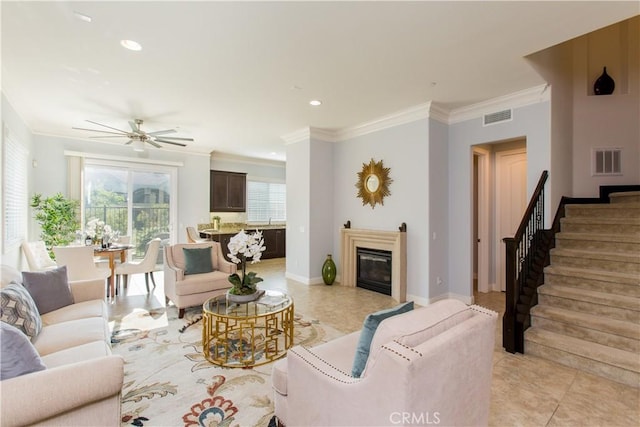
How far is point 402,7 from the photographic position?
225 cm

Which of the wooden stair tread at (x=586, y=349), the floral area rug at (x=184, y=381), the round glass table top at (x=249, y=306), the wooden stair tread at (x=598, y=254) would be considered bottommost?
the floral area rug at (x=184, y=381)

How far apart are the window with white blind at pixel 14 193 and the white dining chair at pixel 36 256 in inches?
5.2

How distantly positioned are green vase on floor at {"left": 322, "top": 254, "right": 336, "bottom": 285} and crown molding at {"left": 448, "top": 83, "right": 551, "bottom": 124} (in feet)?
10.3

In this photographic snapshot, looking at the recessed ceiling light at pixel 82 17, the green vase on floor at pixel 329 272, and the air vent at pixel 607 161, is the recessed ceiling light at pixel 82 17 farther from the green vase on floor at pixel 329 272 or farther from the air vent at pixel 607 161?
the air vent at pixel 607 161

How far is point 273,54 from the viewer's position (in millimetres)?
2924

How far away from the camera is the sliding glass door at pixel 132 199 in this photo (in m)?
6.13

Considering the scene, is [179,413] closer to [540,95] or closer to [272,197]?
[540,95]

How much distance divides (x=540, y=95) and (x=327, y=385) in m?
4.31

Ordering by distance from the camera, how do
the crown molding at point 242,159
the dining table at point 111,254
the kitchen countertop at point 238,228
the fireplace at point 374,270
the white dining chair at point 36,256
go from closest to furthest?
the white dining chair at point 36,256 < the dining table at point 111,254 < the fireplace at point 374,270 < the kitchen countertop at point 238,228 < the crown molding at point 242,159

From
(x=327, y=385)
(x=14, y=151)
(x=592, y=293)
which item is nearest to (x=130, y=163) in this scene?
(x=14, y=151)

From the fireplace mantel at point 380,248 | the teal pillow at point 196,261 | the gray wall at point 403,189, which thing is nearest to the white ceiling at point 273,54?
the gray wall at point 403,189

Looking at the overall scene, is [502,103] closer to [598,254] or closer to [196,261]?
[598,254]

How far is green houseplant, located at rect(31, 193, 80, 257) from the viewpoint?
201 inches

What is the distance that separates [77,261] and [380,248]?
14.5ft
